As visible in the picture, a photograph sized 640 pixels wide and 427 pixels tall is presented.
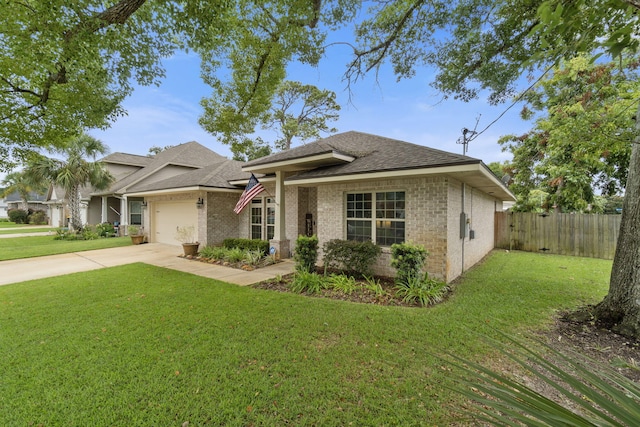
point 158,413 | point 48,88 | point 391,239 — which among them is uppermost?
point 48,88

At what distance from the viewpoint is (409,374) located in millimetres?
3285

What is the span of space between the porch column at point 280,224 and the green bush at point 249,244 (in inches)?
17.5

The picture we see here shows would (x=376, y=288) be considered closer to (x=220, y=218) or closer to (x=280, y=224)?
(x=280, y=224)

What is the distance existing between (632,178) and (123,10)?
9.15m

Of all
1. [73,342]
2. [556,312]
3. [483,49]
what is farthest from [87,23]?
[556,312]

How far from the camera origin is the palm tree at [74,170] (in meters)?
16.1

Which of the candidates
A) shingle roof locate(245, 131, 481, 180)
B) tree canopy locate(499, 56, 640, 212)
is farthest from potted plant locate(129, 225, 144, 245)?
tree canopy locate(499, 56, 640, 212)

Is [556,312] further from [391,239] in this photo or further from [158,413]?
[158,413]

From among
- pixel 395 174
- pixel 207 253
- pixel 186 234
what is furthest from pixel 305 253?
pixel 186 234

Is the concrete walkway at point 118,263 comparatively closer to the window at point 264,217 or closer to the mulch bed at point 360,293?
the mulch bed at point 360,293

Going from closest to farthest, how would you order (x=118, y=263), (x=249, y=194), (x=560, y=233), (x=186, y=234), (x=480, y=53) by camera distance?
(x=480, y=53) < (x=249, y=194) < (x=118, y=263) < (x=560, y=233) < (x=186, y=234)

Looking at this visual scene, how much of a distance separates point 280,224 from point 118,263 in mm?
6047

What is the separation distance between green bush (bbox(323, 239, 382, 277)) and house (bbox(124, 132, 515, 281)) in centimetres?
53

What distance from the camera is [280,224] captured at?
10234 millimetres
